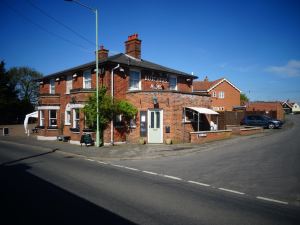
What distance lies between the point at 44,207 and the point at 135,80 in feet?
58.9

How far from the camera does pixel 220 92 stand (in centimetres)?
5522

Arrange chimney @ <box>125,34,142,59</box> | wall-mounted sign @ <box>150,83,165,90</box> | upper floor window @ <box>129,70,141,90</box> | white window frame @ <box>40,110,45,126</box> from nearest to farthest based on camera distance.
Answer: upper floor window @ <box>129,70,141,90</box>, wall-mounted sign @ <box>150,83,165,90</box>, white window frame @ <box>40,110,45,126</box>, chimney @ <box>125,34,142,59</box>

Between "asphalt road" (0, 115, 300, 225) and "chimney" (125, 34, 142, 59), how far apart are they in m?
16.3

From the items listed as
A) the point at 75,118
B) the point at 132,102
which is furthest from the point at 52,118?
the point at 132,102

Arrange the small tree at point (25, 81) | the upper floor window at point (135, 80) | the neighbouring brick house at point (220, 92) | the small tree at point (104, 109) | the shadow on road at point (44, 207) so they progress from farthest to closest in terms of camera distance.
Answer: the small tree at point (25, 81)
the neighbouring brick house at point (220, 92)
the upper floor window at point (135, 80)
the small tree at point (104, 109)
the shadow on road at point (44, 207)

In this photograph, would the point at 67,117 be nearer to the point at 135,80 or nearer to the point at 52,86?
the point at 52,86

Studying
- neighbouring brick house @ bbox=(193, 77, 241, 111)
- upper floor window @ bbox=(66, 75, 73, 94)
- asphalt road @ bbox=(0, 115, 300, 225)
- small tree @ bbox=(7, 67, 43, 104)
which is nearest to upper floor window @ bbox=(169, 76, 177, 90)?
upper floor window @ bbox=(66, 75, 73, 94)

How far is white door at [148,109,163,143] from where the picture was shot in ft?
66.9

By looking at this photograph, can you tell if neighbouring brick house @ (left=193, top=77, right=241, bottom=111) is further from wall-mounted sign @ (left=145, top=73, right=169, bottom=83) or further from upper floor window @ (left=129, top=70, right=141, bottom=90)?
upper floor window @ (left=129, top=70, right=141, bottom=90)

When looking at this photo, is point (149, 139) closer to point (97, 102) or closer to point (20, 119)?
point (97, 102)

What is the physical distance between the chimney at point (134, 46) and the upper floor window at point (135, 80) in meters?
4.28

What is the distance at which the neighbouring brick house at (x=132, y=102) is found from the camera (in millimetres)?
20422

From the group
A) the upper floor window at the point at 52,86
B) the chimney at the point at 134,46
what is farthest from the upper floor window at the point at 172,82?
the upper floor window at the point at 52,86

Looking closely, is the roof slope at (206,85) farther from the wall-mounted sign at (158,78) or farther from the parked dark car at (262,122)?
the wall-mounted sign at (158,78)
